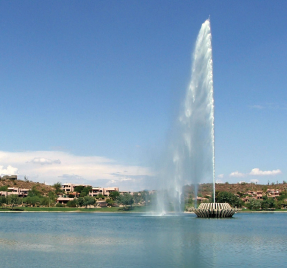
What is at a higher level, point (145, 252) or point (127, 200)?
point (127, 200)

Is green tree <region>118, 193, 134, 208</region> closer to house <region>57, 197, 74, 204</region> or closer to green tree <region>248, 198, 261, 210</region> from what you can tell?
house <region>57, 197, 74, 204</region>

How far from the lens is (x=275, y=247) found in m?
34.8

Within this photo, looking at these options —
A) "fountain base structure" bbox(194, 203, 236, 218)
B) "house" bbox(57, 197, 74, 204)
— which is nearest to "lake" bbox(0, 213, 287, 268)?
"fountain base structure" bbox(194, 203, 236, 218)

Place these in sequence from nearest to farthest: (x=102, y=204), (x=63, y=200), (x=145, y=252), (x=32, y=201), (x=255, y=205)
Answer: (x=145, y=252) < (x=255, y=205) < (x=32, y=201) < (x=102, y=204) < (x=63, y=200)

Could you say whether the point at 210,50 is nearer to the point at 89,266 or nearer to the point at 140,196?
the point at 89,266

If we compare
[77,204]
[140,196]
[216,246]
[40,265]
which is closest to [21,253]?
[40,265]

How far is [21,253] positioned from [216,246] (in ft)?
52.1

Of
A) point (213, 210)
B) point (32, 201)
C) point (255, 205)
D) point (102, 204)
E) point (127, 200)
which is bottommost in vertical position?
point (102, 204)

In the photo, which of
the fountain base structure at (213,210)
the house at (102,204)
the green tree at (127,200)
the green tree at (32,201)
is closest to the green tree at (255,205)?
the green tree at (127,200)

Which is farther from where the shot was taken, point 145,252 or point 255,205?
point 255,205

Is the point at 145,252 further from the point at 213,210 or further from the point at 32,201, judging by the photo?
the point at 32,201

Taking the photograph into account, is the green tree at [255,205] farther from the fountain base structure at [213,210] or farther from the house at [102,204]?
the fountain base structure at [213,210]

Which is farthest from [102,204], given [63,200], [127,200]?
[127,200]

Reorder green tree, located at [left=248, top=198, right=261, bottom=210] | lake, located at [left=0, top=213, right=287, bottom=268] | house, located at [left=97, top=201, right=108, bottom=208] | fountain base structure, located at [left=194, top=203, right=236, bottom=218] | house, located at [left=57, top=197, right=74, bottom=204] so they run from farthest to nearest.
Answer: house, located at [left=57, top=197, right=74, bottom=204]
house, located at [left=97, top=201, right=108, bottom=208]
green tree, located at [left=248, top=198, right=261, bottom=210]
fountain base structure, located at [left=194, top=203, right=236, bottom=218]
lake, located at [left=0, top=213, right=287, bottom=268]
